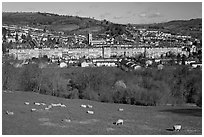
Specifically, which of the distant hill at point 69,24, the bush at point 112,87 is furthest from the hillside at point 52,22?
the bush at point 112,87

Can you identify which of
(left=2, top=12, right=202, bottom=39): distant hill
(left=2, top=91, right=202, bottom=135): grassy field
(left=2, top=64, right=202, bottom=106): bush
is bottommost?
(left=2, top=64, right=202, bottom=106): bush

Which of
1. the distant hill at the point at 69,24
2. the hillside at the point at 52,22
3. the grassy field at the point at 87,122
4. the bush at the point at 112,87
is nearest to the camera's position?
the grassy field at the point at 87,122

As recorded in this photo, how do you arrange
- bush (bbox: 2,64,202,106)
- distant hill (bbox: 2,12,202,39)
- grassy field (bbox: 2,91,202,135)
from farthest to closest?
distant hill (bbox: 2,12,202,39) → bush (bbox: 2,64,202,106) → grassy field (bbox: 2,91,202,135)

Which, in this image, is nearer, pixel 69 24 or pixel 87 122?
pixel 87 122

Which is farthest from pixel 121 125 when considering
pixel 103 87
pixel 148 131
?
pixel 103 87

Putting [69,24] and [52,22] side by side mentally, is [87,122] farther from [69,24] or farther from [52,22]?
[52,22]

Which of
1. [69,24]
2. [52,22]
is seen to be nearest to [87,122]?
[69,24]

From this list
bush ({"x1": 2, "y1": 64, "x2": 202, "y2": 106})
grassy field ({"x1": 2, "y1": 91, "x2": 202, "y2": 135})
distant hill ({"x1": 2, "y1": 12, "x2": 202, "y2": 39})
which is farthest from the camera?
distant hill ({"x1": 2, "y1": 12, "x2": 202, "y2": 39})

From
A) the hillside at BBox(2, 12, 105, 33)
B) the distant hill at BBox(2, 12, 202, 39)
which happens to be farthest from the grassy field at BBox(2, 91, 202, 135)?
the hillside at BBox(2, 12, 105, 33)

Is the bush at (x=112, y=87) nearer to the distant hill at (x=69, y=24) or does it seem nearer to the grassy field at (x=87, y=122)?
the grassy field at (x=87, y=122)

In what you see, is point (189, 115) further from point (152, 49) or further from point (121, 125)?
point (152, 49)

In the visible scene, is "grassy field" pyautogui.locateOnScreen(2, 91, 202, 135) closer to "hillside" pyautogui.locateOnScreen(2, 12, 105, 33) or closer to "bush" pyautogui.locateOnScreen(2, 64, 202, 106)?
"bush" pyautogui.locateOnScreen(2, 64, 202, 106)
